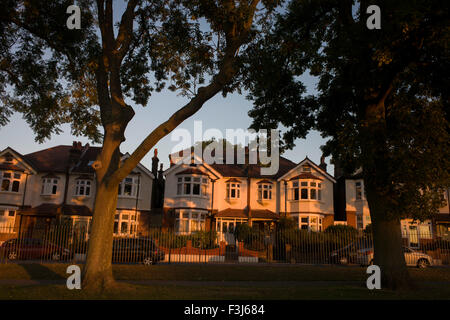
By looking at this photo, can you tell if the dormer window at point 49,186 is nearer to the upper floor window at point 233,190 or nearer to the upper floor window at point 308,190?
the upper floor window at point 233,190

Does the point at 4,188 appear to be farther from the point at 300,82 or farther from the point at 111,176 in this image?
the point at 300,82

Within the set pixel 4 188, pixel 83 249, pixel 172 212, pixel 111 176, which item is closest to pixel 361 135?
pixel 111 176

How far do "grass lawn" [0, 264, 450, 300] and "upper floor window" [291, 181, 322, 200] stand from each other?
641 inches

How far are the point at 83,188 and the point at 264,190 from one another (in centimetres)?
1747

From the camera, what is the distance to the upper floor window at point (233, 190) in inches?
1385

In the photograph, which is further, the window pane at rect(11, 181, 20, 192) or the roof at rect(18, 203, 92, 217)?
the window pane at rect(11, 181, 20, 192)

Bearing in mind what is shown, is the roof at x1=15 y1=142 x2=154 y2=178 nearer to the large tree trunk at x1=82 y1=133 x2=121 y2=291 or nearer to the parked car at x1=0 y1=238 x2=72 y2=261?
the parked car at x1=0 y1=238 x2=72 y2=261

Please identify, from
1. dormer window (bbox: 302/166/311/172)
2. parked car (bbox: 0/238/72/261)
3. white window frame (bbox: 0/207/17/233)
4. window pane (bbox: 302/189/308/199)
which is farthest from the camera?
dormer window (bbox: 302/166/311/172)

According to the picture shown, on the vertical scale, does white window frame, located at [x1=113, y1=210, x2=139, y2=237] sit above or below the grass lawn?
above

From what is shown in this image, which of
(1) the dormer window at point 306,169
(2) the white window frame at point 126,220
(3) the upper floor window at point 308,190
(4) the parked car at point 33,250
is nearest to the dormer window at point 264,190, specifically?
(3) the upper floor window at point 308,190

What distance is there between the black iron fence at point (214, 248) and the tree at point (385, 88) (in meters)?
8.45

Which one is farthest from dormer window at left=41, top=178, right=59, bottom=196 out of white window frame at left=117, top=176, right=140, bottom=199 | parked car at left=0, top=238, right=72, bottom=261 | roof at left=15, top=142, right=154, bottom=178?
parked car at left=0, top=238, right=72, bottom=261

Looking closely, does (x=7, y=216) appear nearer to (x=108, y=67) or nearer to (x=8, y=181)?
(x=8, y=181)

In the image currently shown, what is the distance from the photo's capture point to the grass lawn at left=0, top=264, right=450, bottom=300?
387 inches
